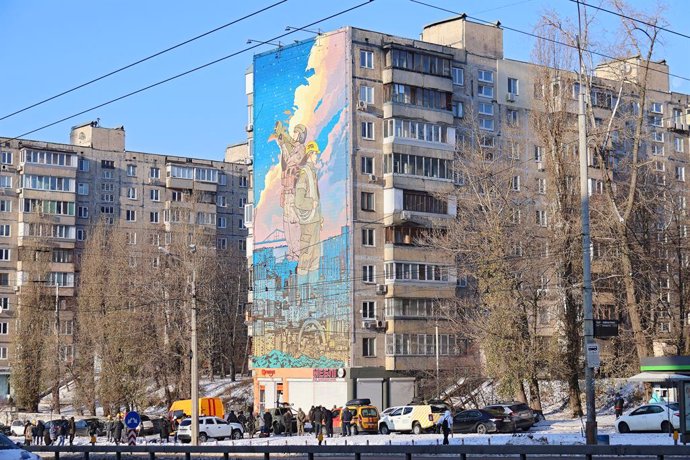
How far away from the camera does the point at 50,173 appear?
9700cm

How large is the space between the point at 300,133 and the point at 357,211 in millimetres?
7185

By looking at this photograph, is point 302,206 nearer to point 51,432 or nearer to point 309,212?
point 309,212

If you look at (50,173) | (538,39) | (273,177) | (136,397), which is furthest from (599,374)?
(50,173)

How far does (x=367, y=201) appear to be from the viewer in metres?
66.9

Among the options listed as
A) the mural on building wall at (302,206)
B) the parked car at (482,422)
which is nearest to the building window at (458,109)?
the mural on building wall at (302,206)

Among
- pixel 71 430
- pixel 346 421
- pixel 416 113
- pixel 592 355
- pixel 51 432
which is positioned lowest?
pixel 51 432

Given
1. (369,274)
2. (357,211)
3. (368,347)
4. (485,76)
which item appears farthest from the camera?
(485,76)

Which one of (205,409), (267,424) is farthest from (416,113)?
(267,424)

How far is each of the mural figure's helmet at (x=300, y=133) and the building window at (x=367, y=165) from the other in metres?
4.84

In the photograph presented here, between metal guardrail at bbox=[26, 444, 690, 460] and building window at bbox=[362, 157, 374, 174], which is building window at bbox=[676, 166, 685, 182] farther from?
metal guardrail at bbox=[26, 444, 690, 460]

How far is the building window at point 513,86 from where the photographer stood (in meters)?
76.9

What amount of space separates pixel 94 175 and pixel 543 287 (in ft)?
192

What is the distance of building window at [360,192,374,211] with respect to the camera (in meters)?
66.8

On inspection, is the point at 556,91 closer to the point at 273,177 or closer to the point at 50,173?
the point at 273,177
